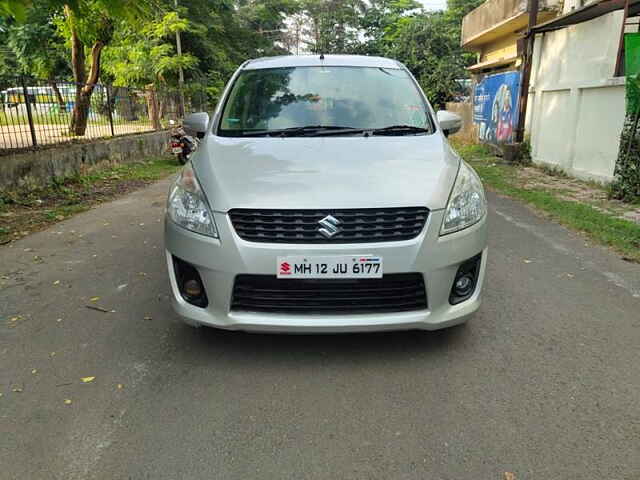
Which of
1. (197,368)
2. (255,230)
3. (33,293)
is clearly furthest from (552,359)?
(33,293)

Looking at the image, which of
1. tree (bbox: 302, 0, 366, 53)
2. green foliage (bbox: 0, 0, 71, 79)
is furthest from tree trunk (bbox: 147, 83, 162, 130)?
tree (bbox: 302, 0, 366, 53)

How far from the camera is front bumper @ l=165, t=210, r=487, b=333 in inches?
103

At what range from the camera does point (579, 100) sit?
939cm

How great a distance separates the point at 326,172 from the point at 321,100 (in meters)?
1.20

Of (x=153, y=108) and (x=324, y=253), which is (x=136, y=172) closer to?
(x=153, y=108)

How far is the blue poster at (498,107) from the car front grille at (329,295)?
36.1 feet

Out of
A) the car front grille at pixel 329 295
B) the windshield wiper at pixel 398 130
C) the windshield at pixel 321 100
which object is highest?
the windshield at pixel 321 100

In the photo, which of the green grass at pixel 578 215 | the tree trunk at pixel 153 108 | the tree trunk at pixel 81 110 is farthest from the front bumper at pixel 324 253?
the tree trunk at pixel 153 108

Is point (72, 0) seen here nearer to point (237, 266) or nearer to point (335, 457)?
point (237, 266)

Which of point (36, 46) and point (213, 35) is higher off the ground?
point (213, 35)

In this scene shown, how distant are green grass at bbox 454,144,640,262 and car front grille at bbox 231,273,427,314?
319cm

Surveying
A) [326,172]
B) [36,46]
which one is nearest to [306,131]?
[326,172]

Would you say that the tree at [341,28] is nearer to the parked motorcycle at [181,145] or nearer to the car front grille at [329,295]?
the parked motorcycle at [181,145]

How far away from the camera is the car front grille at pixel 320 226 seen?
2639mm
